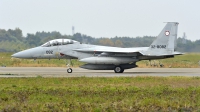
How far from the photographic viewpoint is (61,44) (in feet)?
106

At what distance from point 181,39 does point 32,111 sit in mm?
79783

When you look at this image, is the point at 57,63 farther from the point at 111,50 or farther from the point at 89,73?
the point at 89,73

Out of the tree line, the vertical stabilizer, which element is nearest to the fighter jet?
the vertical stabilizer

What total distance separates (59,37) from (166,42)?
117 ft

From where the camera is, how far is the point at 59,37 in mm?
64938

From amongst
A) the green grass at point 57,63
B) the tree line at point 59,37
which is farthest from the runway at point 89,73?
the tree line at point 59,37

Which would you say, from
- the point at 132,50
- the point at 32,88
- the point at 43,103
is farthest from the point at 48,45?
the point at 43,103

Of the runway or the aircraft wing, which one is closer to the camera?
the runway

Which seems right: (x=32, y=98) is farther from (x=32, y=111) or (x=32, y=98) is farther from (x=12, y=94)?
(x=32, y=111)

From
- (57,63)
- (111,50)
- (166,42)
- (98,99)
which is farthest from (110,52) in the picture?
(57,63)

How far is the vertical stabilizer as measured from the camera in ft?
101

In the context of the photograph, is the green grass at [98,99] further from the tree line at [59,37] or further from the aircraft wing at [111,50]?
the tree line at [59,37]

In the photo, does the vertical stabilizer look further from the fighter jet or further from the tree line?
the tree line

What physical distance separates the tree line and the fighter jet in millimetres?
28516
